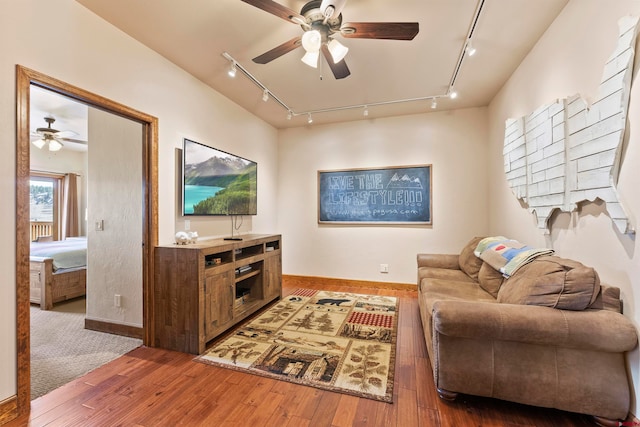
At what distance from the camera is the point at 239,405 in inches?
66.8

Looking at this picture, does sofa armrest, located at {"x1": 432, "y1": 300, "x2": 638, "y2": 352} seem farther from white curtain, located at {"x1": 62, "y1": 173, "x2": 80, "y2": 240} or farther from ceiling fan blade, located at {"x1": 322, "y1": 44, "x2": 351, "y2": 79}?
white curtain, located at {"x1": 62, "y1": 173, "x2": 80, "y2": 240}

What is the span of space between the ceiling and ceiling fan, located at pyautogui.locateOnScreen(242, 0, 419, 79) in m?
0.23

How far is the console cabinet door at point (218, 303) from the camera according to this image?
7.88 feet

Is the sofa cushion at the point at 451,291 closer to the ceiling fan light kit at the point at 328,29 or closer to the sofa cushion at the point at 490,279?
the sofa cushion at the point at 490,279

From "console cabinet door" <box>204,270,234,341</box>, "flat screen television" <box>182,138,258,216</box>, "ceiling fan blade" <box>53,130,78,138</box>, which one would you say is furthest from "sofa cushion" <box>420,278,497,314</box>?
"ceiling fan blade" <box>53,130,78,138</box>

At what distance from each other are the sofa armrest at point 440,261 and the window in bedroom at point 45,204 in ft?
26.4

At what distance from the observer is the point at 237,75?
2947 millimetres

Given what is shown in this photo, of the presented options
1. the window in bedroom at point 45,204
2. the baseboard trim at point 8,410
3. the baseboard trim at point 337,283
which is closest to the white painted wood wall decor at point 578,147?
the baseboard trim at point 337,283

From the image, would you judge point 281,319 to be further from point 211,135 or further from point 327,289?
point 211,135

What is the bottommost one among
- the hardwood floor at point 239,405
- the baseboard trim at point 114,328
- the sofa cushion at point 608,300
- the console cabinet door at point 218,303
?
the hardwood floor at point 239,405

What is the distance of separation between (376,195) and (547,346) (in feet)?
9.70

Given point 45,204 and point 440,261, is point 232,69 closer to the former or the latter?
point 440,261

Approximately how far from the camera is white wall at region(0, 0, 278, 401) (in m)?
1.56

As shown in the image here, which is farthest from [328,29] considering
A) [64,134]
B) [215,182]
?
[64,134]
